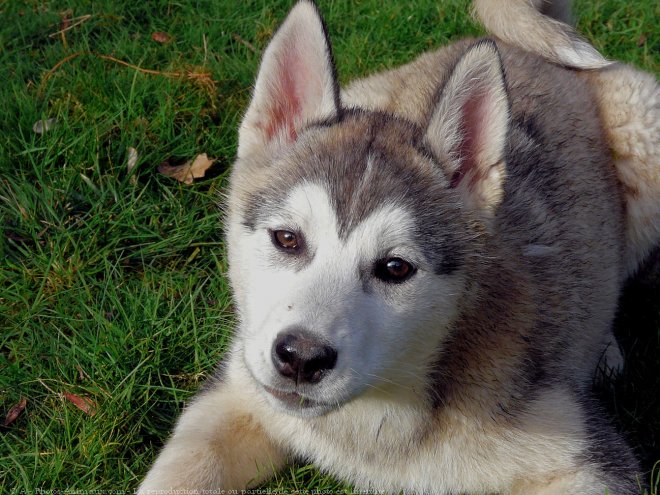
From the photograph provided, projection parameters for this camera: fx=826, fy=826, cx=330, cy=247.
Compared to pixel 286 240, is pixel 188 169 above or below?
below

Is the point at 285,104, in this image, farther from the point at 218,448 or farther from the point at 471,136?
the point at 218,448

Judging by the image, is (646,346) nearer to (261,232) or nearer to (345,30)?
(261,232)

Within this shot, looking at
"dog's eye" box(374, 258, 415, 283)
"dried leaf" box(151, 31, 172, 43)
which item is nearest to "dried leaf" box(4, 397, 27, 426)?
"dog's eye" box(374, 258, 415, 283)

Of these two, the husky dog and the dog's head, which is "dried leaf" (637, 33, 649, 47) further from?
the dog's head

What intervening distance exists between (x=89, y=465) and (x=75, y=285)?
100 centimetres

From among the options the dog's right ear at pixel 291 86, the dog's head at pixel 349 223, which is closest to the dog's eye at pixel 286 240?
the dog's head at pixel 349 223

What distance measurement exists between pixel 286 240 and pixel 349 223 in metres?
0.23

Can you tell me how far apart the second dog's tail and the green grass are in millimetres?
1061

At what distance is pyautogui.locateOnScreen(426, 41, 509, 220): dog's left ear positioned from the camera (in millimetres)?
2787

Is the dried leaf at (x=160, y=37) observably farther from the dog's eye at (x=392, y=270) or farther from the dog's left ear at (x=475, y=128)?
the dog's eye at (x=392, y=270)

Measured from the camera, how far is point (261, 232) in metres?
2.82

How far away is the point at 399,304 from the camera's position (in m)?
2.66

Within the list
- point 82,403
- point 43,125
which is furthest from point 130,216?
point 82,403

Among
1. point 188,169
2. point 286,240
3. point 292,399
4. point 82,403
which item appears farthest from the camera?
point 188,169
